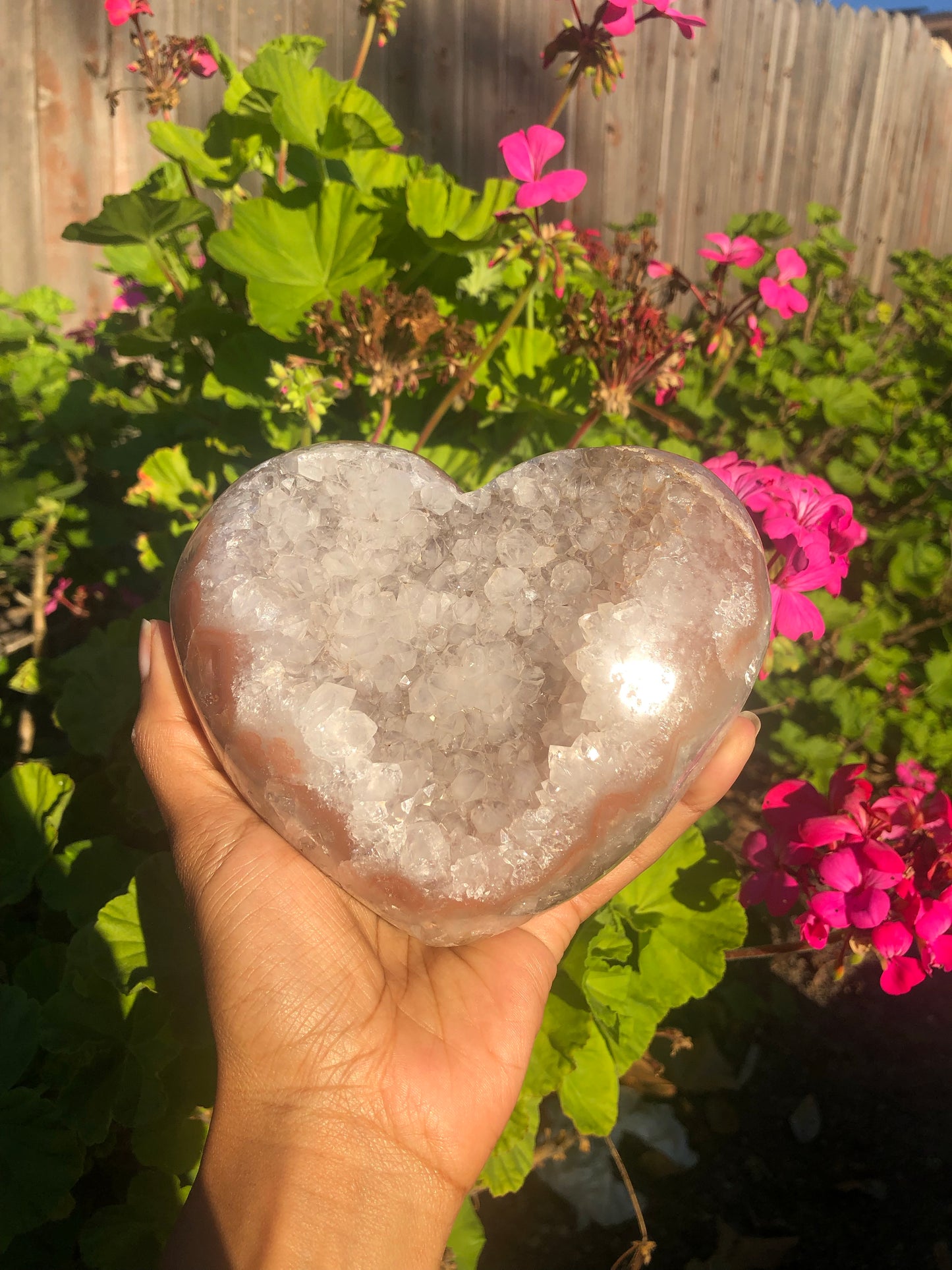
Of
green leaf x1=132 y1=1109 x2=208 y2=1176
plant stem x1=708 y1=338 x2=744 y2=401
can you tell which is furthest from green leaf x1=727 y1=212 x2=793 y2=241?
green leaf x1=132 y1=1109 x2=208 y2=1176

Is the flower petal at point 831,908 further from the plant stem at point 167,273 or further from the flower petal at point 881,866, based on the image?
the plant stem at point 167,273

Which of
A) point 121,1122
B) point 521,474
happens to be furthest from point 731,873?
point 121,1122

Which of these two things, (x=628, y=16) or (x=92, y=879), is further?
(x=92, y=879)

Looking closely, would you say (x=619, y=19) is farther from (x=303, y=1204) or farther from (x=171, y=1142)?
(x=171, y=1142)

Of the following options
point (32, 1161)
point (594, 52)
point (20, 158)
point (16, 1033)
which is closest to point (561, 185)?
point (594, 52)

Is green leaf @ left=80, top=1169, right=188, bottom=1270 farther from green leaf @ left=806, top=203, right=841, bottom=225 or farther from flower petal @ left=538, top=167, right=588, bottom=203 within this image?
green leaf @ left=806, top=203, right=841, bottom=225

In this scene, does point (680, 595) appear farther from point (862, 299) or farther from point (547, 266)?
point (862, 299)
